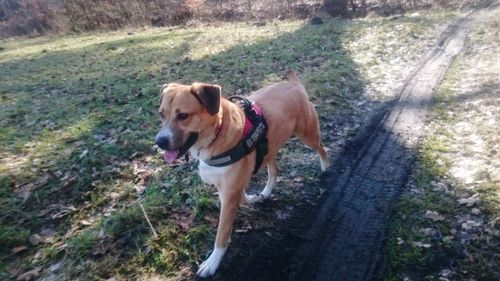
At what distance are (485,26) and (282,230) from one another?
42.9 ft

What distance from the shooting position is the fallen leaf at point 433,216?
4215mm

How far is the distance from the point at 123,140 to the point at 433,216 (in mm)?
4641

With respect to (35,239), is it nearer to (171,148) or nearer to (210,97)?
(171,148)

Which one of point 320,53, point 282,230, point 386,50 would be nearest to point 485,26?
point 386,50

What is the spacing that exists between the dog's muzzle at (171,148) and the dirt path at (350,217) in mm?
1297

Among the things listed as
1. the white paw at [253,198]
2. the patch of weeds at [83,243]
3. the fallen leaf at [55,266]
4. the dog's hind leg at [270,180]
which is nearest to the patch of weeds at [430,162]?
the dog's hind leg at [270,180]

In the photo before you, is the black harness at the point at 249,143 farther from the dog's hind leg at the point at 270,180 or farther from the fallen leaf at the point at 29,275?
the fallen leaf at the point at 29,275

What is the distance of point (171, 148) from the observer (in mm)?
3420

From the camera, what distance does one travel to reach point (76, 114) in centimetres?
727

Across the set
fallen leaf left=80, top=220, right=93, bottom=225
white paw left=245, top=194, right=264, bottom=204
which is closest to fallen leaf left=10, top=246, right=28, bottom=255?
fallen leaf left=80, top=220, right=93, bottom=225

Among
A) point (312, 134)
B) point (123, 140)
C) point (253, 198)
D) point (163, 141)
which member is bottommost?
point (253, 198)

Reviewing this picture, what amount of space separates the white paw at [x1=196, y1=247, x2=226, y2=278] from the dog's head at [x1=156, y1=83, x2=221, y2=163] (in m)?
1.06

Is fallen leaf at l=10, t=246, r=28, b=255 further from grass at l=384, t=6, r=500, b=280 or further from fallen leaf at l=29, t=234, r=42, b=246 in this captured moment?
grass at l=384, t=6, r=500, b=280

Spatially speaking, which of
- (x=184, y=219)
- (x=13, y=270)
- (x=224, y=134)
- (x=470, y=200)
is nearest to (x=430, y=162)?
(x=470, y=200)
